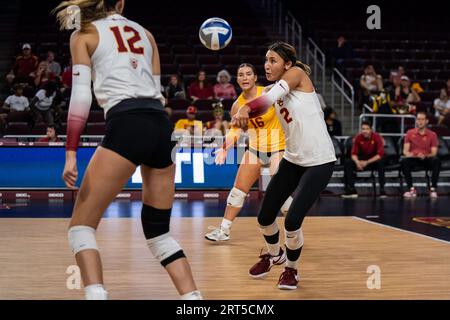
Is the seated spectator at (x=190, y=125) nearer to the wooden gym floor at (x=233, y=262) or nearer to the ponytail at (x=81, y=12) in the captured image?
the wooden gym floor at (x=233, y=262)

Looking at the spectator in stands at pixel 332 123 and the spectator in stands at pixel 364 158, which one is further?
the spectator in stands at pixel 332 123

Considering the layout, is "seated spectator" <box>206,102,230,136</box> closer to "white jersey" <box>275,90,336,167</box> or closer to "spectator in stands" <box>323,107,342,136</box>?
"spectator in stands" <box>323,107,342,136</box>

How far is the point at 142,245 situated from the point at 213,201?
5.14 metres

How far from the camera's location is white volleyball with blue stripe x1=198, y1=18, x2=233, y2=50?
8125mm

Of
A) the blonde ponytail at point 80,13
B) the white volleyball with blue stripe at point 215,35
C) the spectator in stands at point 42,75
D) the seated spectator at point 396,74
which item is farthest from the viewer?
the seated spectator at point 396,74

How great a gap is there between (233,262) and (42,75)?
35.5ft

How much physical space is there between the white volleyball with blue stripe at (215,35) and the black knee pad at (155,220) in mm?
3907

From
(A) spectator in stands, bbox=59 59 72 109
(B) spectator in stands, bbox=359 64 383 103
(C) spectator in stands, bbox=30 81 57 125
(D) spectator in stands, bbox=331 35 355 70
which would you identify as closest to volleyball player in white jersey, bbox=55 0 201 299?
(C) spectator in stands, bbox=30 81 57 125

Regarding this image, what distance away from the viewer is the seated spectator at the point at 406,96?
1712cm

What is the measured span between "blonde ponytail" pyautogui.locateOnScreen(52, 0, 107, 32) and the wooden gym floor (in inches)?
82.4

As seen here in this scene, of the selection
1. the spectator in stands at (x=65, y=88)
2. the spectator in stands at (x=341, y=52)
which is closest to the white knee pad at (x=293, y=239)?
the spectator in stands at (x=65, y=88)

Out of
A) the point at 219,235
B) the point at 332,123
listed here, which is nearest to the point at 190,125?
the point at 332,123

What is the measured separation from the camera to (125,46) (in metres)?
4.32
